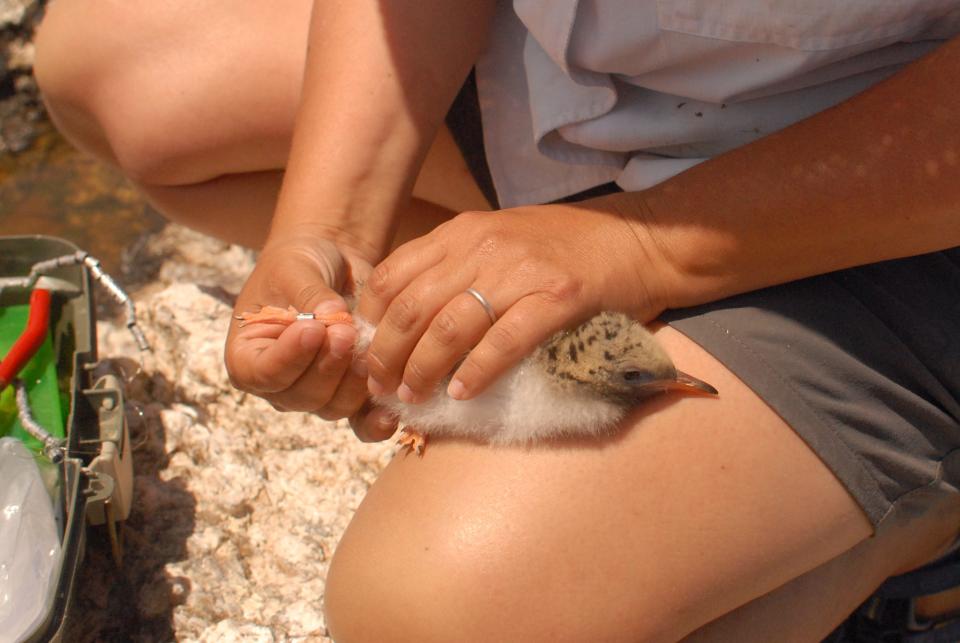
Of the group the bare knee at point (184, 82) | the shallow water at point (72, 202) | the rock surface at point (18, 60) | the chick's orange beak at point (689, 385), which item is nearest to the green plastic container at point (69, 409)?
the bare knee at point (184, 82)

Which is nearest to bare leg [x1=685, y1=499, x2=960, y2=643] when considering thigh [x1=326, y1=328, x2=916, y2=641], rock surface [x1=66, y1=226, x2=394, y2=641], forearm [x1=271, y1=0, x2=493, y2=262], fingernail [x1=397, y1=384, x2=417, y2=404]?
thigh [x1=326, y1=328, x2=916, y2=641]

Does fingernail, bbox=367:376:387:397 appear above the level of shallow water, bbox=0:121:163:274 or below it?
above

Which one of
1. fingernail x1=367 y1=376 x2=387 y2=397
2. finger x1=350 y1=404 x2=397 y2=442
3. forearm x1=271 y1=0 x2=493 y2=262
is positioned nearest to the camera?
fingernail x1=367 y1=376 x2=387 y2=397

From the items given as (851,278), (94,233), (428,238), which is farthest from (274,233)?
(94,233)

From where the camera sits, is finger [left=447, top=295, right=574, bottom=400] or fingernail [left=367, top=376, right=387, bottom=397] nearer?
finger [left=447, top=295, right=574, bottom=400]

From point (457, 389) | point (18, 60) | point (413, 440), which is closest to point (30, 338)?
point (413, 440)

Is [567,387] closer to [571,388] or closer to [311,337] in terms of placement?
[571,388]

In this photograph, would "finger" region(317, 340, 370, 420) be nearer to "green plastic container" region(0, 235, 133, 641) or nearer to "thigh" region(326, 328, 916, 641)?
"thigh" region(326, 328, 916, 641)

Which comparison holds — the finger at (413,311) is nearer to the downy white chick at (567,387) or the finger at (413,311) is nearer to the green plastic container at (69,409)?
the downy white chick at (567,387)
